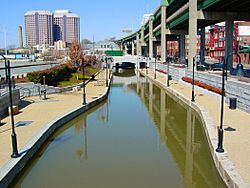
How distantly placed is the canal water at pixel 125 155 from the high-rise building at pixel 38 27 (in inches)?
6734

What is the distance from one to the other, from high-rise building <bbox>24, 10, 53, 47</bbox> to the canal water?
171m

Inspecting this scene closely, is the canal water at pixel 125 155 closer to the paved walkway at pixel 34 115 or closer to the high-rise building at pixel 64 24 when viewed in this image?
the paved walkway at pixel 34 115

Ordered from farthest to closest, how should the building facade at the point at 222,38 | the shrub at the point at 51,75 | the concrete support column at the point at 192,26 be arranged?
the building facade at the point at 222,38, the concrete support column at the point at 192,26, the shrub at the point at 51,75

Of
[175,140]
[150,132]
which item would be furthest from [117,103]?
[175,140]

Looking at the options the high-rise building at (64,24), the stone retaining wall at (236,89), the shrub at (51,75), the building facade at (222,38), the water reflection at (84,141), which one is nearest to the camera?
the water reflection at (84,141)

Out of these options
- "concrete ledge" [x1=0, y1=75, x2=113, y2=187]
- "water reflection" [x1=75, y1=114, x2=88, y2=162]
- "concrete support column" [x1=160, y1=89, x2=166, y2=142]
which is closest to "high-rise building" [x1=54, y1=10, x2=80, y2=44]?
"concrete support column" [x1=160, y1=89, x2=166, y2=142]

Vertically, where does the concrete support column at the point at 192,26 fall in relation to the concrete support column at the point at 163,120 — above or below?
above

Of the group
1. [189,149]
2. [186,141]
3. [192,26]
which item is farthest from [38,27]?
[189,149]

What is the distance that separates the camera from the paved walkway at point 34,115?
12172 millimetres

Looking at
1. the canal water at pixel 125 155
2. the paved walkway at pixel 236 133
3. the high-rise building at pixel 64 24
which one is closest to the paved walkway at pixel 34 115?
the canal water at pixel 125 155

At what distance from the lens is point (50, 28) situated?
623 feet

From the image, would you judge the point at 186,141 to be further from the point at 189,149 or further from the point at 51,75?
the point at 51,75

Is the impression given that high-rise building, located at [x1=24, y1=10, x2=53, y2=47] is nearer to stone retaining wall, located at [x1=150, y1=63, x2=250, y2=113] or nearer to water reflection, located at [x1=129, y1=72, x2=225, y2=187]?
stone retaining wall, located at [x1=150, y1=63, x2=250, y2=113]

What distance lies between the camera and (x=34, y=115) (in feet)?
58.3
